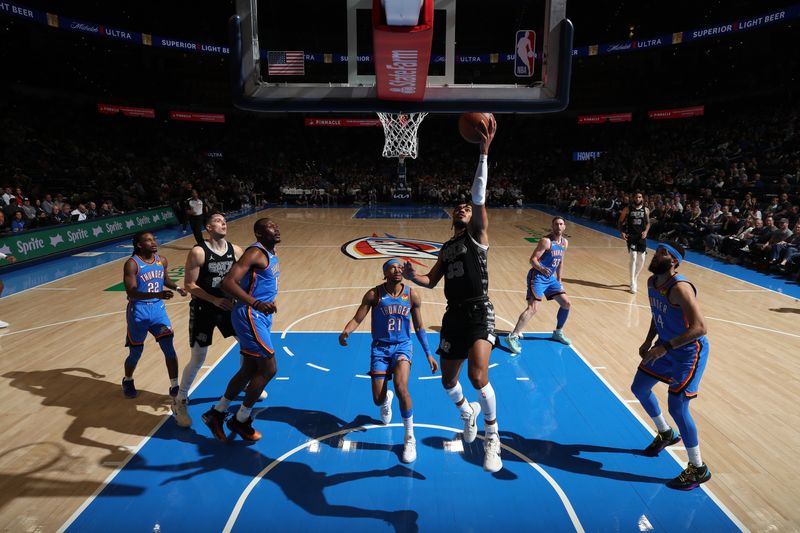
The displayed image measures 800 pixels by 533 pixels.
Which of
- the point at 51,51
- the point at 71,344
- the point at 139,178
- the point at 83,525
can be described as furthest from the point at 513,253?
the point at 51,51

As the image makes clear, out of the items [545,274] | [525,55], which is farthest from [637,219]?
[525,55]

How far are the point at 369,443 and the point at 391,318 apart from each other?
44.5 inches

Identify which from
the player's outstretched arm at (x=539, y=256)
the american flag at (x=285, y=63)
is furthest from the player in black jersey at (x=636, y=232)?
the american flag at (x=285, y=63)

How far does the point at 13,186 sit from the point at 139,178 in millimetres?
7458

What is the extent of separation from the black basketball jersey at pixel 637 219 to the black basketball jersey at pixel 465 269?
7343 millimetres

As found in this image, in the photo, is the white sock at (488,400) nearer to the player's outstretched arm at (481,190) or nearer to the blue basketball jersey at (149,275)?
the player's outstretched arm at (481,190)

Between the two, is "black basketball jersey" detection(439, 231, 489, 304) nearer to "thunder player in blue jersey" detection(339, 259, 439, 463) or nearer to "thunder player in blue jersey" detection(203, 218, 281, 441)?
"thunder player in blue jersey" detection(339, 259, 439, 463)

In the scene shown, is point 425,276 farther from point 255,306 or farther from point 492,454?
point 492,454

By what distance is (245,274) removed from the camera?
4.11 meters

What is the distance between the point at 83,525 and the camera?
3461 millimetres

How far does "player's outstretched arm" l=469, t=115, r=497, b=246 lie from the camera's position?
3633 millimetres

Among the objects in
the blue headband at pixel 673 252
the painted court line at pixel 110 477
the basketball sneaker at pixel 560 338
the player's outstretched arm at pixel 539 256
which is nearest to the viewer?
the painted court line at pixel 110 477

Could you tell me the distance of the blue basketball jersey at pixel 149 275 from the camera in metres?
4.94

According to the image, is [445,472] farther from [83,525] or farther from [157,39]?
[157,39]
